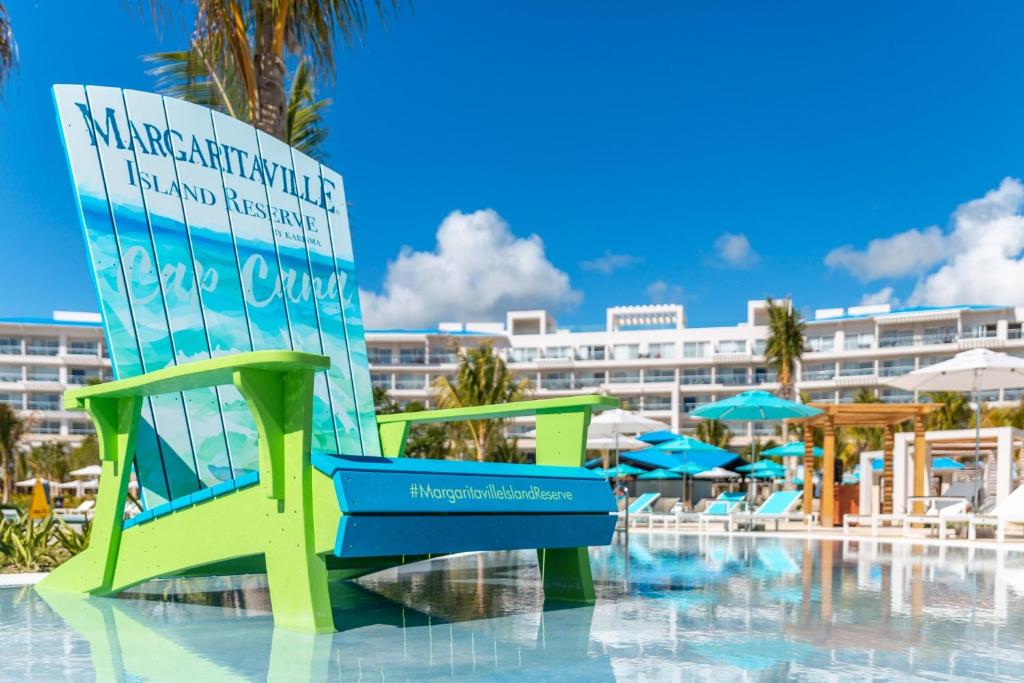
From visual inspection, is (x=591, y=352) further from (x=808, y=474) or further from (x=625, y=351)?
(x=808, y=474)

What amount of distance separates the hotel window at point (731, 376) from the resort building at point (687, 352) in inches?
2.9

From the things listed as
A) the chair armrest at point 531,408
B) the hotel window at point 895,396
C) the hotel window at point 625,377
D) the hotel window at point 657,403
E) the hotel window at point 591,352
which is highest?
the hotel window at point 591,352

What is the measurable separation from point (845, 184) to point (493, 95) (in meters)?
30.0

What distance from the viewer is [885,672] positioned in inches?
123

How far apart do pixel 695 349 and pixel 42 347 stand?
4755cm

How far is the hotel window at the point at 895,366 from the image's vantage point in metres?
64.9

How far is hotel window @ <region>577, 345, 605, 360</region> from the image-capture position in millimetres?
73812

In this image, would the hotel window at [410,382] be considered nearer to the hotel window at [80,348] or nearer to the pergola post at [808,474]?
the hotel window at [80,348]

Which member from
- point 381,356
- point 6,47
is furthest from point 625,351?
point 6,47

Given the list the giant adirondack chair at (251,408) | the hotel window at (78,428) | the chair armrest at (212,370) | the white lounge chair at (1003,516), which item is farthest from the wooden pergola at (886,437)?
the hotel window at (78,428)

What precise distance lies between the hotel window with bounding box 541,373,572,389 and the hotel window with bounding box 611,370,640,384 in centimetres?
337

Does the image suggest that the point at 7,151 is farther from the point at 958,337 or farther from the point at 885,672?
the point at 958,337

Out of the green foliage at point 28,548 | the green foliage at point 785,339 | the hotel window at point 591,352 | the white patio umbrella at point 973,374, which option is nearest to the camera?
the green foliage at point 28,548

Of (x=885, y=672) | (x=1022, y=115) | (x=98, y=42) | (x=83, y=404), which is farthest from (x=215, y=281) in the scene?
(x=1022, y=115)
